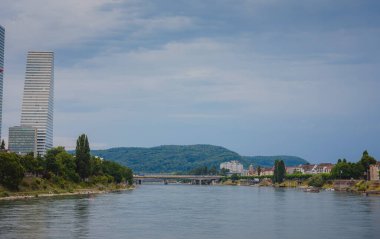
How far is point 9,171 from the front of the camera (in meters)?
102

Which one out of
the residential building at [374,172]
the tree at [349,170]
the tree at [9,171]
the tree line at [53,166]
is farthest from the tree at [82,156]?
the tree at [349,170]

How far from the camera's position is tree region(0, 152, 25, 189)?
334 feet

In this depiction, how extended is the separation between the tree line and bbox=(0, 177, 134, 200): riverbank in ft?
5.57

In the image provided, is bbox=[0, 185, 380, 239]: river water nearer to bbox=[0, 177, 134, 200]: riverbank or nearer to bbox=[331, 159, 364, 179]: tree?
bbox=[0, 177, 134, 200]: riverbank

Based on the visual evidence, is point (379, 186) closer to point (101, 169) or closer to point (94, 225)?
point (101, 169)

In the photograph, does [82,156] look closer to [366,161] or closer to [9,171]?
[9,171]

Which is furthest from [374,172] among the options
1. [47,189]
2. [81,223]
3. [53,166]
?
[81,223]

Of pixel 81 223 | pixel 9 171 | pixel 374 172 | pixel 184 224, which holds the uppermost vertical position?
pixel 374 172

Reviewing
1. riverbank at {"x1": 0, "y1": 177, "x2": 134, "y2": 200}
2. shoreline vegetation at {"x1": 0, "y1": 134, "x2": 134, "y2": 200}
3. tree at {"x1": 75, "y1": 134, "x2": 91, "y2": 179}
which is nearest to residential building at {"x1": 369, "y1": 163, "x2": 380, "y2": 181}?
shoreline vegetation at {"x1": 0, "y1": 134, "x2": 134, "y2": 200}

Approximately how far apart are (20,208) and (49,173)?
54025mm

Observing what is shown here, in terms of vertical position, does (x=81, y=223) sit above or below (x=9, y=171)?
below

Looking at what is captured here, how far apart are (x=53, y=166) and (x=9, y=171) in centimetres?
3092

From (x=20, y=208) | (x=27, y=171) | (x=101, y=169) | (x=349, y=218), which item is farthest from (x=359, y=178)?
(x=20, y=208)

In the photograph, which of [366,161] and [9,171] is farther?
[366,161]
